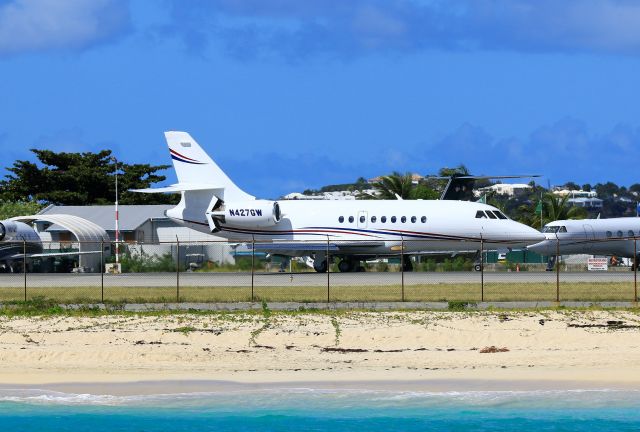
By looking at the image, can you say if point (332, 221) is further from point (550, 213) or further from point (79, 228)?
point (550, 213)

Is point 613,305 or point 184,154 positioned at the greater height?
point 184,154

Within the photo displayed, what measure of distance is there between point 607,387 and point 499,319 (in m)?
7.44

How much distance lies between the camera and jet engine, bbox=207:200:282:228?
49719 millimetres

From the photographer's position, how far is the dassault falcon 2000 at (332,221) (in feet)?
156

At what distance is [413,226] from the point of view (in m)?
48.2

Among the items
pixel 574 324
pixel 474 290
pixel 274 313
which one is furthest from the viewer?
pixel 474 290

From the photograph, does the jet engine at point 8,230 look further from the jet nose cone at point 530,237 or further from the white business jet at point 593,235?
the white business jet at point 593,235

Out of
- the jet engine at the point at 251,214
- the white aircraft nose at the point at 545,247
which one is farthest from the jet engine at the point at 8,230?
the white aircraft nose at the point at 545,247

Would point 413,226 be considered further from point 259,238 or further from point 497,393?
point 497,393

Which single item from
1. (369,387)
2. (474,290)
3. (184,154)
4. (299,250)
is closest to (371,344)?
(369,387)

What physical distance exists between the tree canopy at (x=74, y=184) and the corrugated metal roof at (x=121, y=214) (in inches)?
525

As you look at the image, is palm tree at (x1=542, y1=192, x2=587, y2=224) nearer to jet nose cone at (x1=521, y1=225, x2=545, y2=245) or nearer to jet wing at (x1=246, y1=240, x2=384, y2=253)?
jet nose cone at (x1=521, y1=225, x2=545, y2=245)

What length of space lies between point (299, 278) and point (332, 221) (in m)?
6.94

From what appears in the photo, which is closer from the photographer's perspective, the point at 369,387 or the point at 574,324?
the point at 369,387
